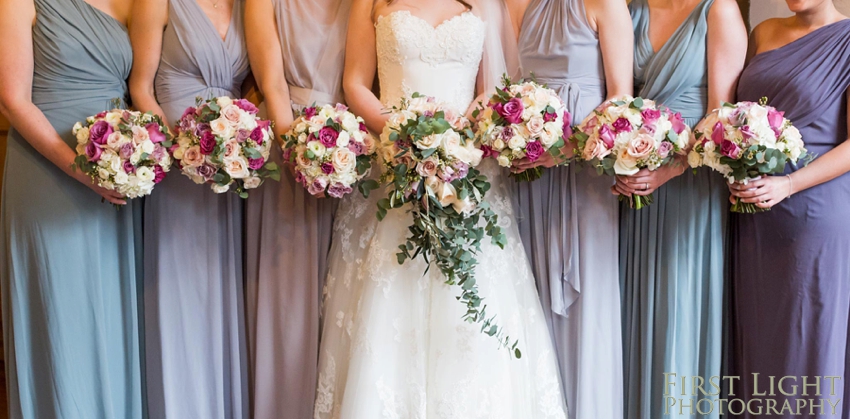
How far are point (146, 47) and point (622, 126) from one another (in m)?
1.93

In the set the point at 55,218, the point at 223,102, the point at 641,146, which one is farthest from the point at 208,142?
the point at 641,146

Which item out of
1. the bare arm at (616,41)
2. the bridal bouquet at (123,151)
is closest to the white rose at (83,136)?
the bridal bouquet at (123,151)

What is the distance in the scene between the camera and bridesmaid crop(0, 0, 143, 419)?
8.30ft

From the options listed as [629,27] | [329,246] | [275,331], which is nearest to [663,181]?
[629,27]

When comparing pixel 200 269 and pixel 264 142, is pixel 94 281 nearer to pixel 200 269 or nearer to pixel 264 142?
pixel 200 269

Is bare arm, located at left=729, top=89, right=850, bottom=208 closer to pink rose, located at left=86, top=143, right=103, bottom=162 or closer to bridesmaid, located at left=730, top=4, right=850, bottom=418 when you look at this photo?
bridesmaid, located at left=730, top=4, right=850, bottom=418

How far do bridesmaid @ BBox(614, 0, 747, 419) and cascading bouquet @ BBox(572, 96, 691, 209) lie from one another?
0.68 feet

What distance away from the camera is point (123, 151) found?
2.36m

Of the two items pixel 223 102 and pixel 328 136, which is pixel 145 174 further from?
pixel 328 136

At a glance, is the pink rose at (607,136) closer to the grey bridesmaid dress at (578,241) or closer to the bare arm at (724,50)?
the grey bridesmaid dress at (578,241)

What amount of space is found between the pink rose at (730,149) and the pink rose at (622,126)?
329mm

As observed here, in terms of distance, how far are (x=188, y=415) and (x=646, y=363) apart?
74.9 inches

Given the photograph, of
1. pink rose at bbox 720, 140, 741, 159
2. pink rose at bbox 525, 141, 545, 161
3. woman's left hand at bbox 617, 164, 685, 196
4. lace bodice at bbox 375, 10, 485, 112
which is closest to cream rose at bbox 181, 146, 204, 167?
Answer: lace bodice at bbox 375, 10, 485, 112

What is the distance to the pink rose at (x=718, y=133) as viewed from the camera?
7.56ft
